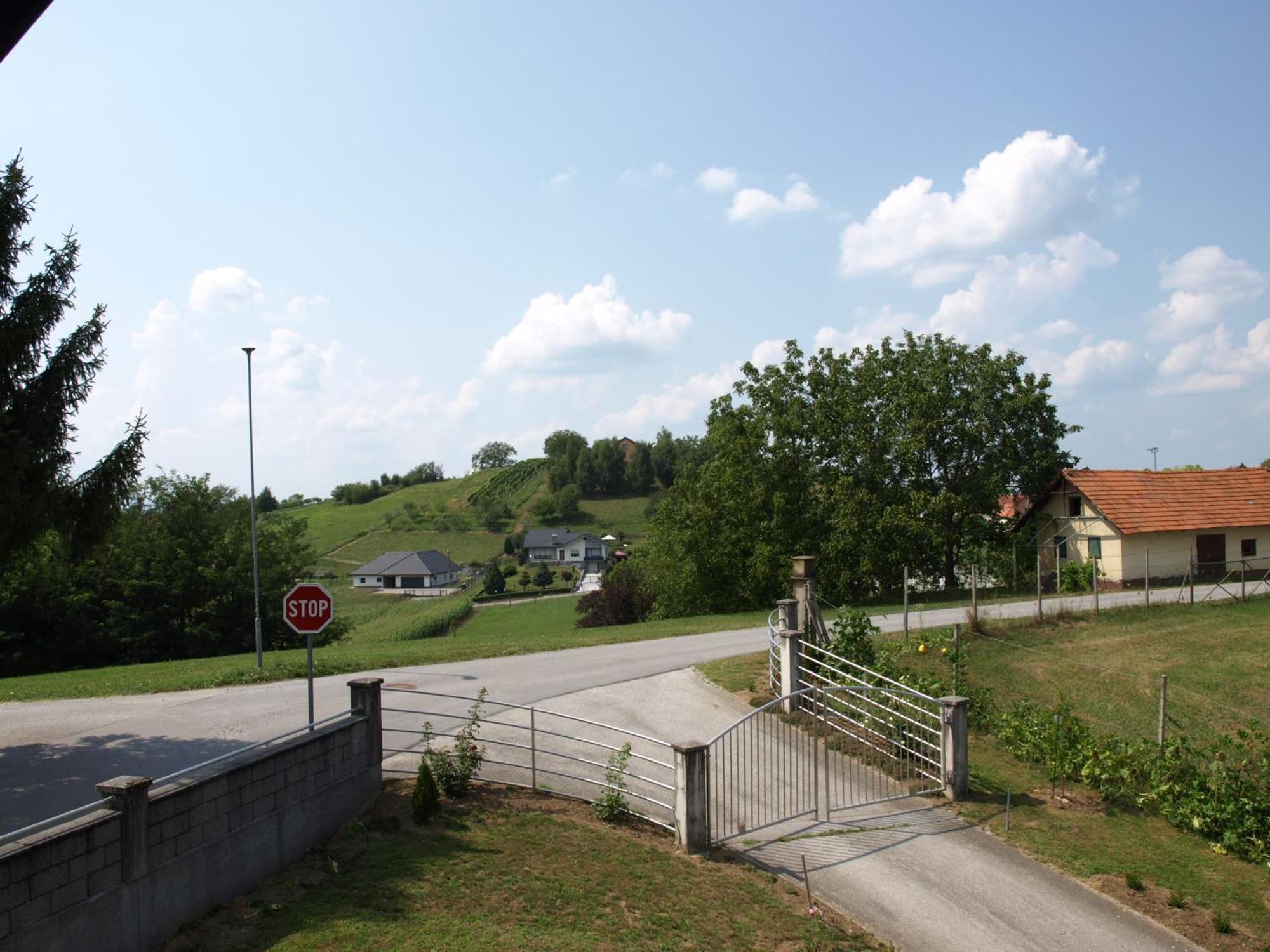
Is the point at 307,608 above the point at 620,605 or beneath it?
above

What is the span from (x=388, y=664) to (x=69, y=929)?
41.2 ft

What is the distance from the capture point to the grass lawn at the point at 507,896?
7.27 m

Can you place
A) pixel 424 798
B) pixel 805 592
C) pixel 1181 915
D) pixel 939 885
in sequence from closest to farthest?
pixel 1181 915 → pixel 939 885 → pixel 424 798 → pixel 805 592

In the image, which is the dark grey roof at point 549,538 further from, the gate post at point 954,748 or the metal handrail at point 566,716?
the gate post at point 954,748

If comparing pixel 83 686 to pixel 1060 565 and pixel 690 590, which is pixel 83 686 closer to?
pixel 690 590

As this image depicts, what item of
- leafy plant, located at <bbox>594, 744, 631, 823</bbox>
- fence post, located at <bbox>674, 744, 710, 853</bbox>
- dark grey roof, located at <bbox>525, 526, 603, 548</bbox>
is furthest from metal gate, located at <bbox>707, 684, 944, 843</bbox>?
dark grey roof, located at <bbox>525, 526, 603, 548</bbox>

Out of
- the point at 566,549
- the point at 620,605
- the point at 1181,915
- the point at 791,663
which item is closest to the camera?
the point at 1181,915

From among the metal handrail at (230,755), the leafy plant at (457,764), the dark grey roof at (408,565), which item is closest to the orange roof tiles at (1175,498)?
the leafy plant at (457,764)

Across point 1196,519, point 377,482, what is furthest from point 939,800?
point 377,482

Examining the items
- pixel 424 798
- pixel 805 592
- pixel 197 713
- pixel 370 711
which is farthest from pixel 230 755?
pixel 805 592

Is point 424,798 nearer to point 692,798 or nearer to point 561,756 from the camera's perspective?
point 561,756

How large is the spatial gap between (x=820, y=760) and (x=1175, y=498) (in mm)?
29182

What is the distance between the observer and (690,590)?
3750 cm

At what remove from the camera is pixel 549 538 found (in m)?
108
